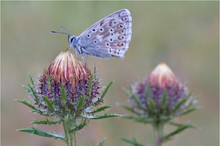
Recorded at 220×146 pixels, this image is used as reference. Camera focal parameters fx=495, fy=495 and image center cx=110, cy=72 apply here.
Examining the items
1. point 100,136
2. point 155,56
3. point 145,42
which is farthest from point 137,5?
point 100,136

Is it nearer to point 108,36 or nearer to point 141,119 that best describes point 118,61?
point 141,119

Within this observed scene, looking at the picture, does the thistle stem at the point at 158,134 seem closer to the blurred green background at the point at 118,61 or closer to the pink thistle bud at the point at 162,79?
the pink thistle bud at the point at 162,79

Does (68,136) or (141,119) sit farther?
(141,119)

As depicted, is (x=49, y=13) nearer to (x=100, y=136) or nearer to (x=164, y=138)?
(x=100, y=136)

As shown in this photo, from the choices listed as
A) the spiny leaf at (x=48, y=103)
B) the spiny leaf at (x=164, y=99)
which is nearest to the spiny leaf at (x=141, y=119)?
the spiny leaf at (x=164, y=99)

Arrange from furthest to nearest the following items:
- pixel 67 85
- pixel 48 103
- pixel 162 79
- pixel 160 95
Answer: pixel 162 79, pixel 160 95, pixel 67 85, pixel 48 103

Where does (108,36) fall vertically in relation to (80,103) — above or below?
above

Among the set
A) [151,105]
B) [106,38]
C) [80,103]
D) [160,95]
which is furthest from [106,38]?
[80,103]

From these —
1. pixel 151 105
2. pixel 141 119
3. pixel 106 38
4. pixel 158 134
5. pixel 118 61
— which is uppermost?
pixel 106 38
